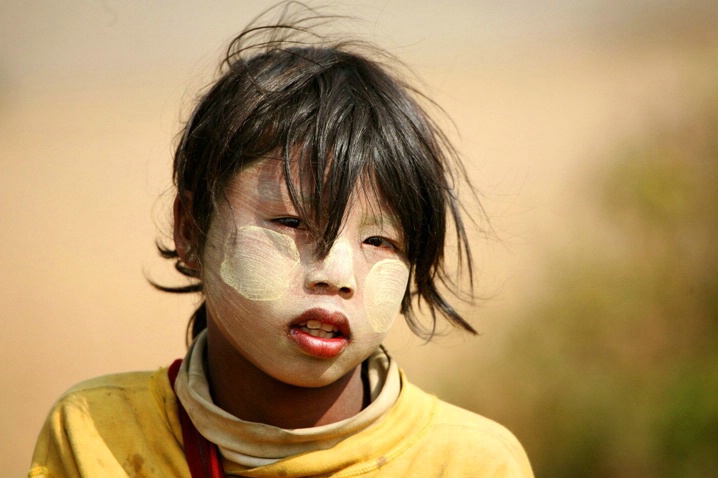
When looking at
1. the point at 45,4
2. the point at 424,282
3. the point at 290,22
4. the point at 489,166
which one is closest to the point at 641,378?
the point at 489,166

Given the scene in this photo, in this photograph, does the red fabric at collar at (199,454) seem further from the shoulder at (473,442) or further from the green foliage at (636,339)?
the green foliage at (636,339)

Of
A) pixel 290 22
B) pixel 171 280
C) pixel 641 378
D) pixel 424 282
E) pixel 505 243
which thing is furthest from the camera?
pixel 171 280

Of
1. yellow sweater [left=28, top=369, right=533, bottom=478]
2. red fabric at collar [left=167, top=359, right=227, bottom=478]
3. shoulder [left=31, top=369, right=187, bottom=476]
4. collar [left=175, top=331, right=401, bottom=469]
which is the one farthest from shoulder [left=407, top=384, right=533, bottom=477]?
shoulder [left=31, top=369, right=187, bottom=476]

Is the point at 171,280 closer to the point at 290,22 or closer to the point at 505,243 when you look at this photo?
the point at 505,243

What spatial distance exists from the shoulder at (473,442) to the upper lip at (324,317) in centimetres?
36

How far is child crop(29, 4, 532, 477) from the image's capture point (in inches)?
71.7

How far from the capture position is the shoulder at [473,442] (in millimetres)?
1978

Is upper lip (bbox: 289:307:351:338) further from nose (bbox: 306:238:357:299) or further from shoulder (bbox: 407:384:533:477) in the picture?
shoulder (bbox: 407:384:533:477)

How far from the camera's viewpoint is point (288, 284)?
5.92 feet

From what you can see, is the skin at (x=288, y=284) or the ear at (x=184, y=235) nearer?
the skin at (x=288, y=284)

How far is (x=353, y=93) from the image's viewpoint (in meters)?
1.99

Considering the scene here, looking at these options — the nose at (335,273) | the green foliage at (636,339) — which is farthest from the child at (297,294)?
the green foliage at (636,339)

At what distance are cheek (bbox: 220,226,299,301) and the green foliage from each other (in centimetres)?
226

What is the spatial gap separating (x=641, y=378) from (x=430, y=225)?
207cm
